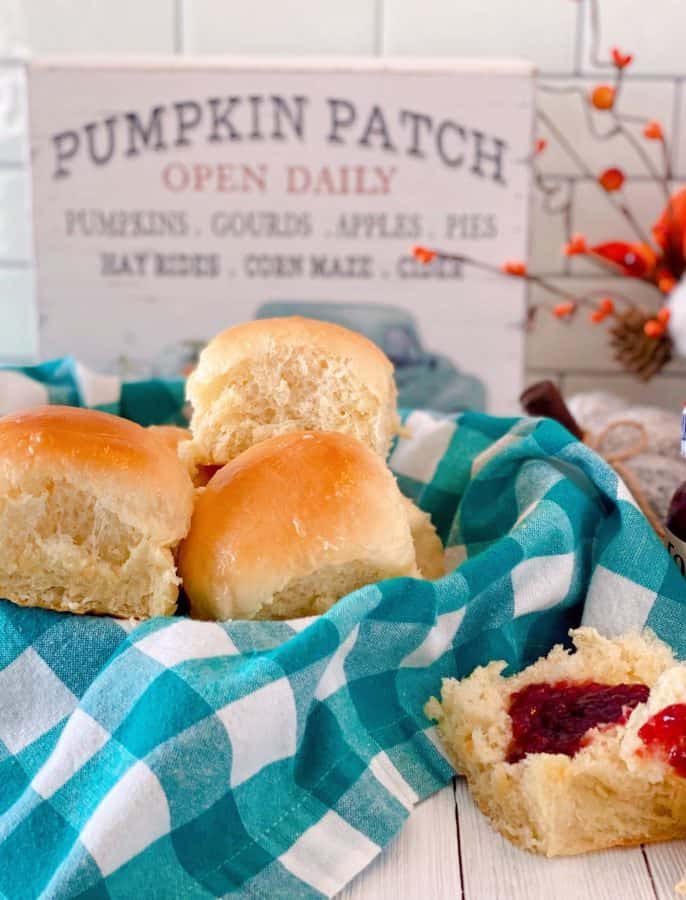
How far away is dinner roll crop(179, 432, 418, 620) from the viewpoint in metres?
0.84

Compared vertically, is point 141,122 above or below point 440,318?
above

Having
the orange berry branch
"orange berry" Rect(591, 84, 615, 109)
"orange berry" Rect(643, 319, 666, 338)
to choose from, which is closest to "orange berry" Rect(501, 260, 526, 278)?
the orange berry branch

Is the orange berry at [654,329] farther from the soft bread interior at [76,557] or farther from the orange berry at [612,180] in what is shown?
the soft bread interior at [76,557]

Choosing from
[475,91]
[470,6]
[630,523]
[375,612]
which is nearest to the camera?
[375,612]

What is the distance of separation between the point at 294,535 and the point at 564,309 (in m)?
1.35

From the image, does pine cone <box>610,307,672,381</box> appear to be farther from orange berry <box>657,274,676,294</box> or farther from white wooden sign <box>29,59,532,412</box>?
white wooden sign <box>29,59,532,412</box>

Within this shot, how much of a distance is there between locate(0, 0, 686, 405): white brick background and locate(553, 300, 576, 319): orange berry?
0.04m

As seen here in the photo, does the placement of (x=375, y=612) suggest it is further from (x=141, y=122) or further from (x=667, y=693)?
(x=141, y=122)

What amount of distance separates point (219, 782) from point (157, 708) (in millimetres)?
65

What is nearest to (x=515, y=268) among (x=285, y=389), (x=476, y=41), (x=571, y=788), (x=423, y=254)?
(x=423, y=254)

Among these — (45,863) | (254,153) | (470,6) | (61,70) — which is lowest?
(45,863)

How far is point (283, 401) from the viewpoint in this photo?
1.06 m

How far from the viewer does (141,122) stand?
1.87m

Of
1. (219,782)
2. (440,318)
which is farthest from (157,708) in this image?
(440,318)
